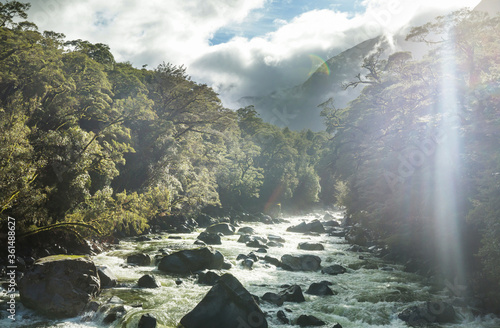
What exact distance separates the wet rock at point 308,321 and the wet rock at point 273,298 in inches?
57.6

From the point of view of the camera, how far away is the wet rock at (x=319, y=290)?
1280cm

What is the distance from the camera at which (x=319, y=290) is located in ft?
42.4

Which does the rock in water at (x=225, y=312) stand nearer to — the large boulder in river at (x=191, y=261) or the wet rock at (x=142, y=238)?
the large boulder in river at (x=191, y=261)

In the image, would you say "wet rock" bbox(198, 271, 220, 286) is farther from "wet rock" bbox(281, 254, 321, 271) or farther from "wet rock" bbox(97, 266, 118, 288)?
"wet rock" bbox(281, 254, 321, 271)

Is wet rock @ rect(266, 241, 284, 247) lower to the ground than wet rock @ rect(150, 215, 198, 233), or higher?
lower

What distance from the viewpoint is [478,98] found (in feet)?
45.8

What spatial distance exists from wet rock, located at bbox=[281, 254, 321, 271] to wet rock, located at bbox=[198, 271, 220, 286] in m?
4.87

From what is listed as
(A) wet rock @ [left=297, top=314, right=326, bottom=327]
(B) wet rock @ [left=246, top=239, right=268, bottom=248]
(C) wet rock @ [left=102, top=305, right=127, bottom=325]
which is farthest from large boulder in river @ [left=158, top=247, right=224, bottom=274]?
(B) wet rock @ [left=246, top=239, right=268, bottom=248]

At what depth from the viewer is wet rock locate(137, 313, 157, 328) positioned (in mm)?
9008

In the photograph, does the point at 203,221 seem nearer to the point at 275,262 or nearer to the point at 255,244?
the point at 255,244

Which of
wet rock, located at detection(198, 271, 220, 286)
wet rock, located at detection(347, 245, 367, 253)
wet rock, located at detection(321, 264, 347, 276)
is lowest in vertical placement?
wet rock, located at detection(347, 245, 367, 253)

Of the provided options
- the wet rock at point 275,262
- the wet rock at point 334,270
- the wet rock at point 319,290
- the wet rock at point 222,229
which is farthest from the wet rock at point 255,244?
the wet rock at point 319,290

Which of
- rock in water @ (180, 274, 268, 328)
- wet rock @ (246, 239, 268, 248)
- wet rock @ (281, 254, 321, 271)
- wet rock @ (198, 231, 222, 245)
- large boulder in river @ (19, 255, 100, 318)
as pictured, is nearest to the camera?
rock in water @ (180, 274, 268, 328)

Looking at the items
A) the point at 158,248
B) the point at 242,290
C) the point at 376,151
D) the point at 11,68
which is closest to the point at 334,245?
the point at 376,151
